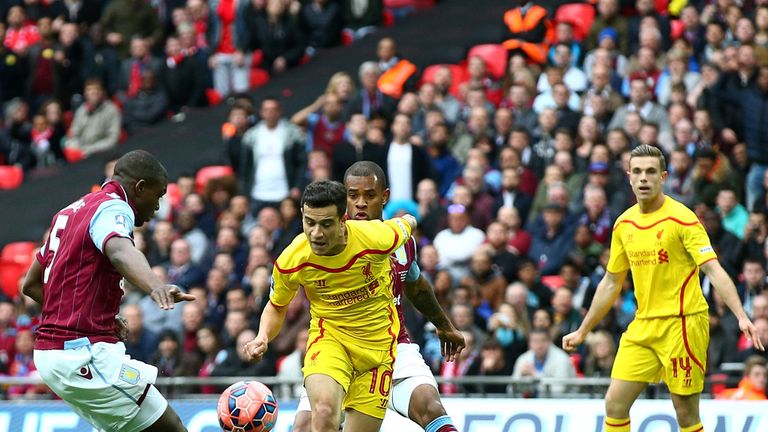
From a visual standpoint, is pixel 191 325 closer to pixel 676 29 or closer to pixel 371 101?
pixel 371 101

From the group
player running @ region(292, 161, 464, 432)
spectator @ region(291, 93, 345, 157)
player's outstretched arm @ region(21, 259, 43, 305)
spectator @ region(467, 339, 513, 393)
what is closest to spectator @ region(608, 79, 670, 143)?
spectator @ region(291, 93, 345, 157)

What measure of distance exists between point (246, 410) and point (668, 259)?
2.98 metres

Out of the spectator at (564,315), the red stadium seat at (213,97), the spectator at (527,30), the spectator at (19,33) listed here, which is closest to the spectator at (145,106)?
the red stadium seat at (213,97)

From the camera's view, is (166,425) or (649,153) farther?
(649,153)

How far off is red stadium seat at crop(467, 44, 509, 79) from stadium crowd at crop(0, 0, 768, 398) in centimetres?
6

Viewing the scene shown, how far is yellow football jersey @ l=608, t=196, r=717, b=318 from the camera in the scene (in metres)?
10.5

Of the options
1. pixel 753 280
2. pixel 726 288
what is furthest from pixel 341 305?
pixel 753 280

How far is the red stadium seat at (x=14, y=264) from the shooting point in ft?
59.9

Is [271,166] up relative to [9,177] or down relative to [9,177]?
up

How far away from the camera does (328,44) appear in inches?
878

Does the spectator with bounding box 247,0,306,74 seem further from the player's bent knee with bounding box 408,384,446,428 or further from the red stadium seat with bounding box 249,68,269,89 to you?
the player's bent knee with bounding box 408,384,446,428

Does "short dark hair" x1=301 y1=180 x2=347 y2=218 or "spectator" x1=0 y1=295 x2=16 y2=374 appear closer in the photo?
"short dark hair" x1=301 y1=180 x2=347 y2=218

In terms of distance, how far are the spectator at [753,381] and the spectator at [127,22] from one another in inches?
462

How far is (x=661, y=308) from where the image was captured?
10617mm
